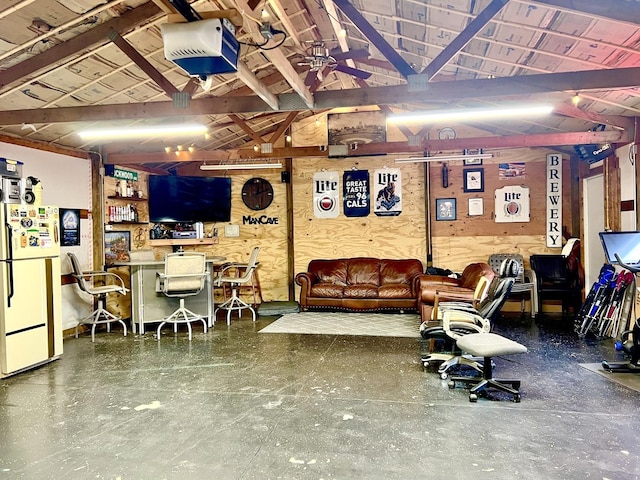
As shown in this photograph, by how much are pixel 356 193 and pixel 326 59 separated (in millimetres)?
3926

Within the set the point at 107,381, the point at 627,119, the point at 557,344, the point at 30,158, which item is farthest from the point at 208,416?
the point at 627,119

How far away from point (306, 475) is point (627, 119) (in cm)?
574

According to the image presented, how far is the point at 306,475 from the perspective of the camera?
2377 mm

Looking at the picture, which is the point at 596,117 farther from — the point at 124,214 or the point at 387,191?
the point at 124,214

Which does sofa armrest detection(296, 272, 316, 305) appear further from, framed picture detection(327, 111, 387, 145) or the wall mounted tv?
framed picture detection(327, 111, 387, 145)

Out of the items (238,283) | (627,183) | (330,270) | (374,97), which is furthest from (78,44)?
(627,183)

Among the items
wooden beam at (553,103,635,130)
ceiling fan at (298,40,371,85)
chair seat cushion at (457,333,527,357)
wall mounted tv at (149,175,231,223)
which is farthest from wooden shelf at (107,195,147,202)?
wooden beam at (553,103,635,130)

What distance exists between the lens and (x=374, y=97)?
13.8ft

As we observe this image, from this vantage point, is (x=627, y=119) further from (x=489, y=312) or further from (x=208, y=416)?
(x=208, y=416)

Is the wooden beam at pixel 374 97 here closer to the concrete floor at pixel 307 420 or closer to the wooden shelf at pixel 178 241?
the concrete floor at pixel 307 420

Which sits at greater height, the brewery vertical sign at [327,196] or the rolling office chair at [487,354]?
the brewery vertical sign at [327,196]

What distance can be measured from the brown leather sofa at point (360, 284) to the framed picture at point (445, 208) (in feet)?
3.10

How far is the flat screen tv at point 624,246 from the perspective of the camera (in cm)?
427

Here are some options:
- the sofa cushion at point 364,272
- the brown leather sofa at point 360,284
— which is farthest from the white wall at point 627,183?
the sofa cushion at point 364,272
